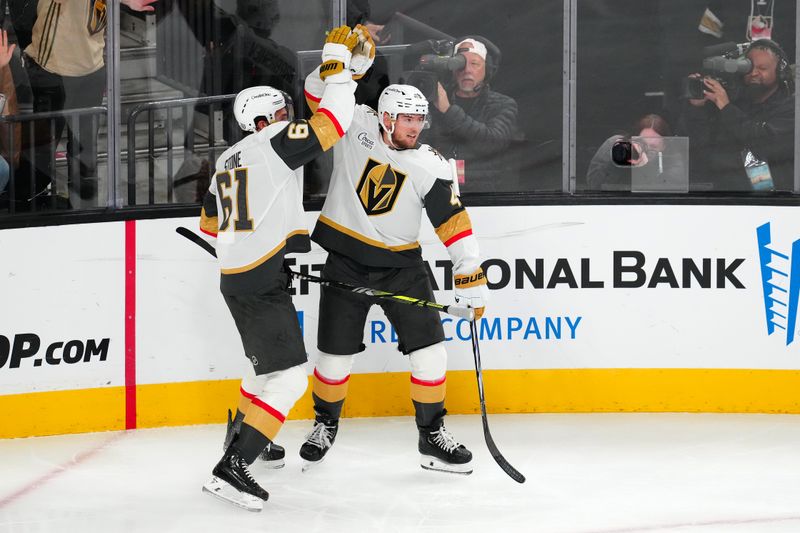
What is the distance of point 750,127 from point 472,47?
1.15m

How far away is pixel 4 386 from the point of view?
4070 mm

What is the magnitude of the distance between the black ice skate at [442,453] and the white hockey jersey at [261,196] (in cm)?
80

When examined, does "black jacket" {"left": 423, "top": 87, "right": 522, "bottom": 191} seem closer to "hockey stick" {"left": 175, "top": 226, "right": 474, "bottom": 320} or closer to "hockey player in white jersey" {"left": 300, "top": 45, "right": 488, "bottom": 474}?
"hockey player in white jersey" {"left": 300, "top": 45, "right": 488, "bottom": 474}

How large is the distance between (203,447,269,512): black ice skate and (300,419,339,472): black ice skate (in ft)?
1.45

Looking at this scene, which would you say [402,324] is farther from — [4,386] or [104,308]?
[4,386]

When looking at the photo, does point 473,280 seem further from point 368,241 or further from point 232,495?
point 232,495

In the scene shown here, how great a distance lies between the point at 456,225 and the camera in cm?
364

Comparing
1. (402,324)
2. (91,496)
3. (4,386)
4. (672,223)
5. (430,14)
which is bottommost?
(91,496)

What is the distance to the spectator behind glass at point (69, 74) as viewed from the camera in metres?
4.21

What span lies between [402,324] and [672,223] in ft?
4.39

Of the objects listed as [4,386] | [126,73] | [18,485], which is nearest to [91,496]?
[18,485]

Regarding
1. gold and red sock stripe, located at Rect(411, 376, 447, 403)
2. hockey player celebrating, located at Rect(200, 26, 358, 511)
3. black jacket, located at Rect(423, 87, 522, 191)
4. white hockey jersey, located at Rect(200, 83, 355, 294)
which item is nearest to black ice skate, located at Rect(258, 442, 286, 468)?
hockey player celebrating, located at Rect(200, 26, 358, 511)

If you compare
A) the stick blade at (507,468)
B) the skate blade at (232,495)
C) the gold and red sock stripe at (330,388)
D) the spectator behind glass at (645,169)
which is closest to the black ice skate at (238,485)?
the skate blade at (232,495)

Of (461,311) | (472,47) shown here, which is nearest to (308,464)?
(461,311)
